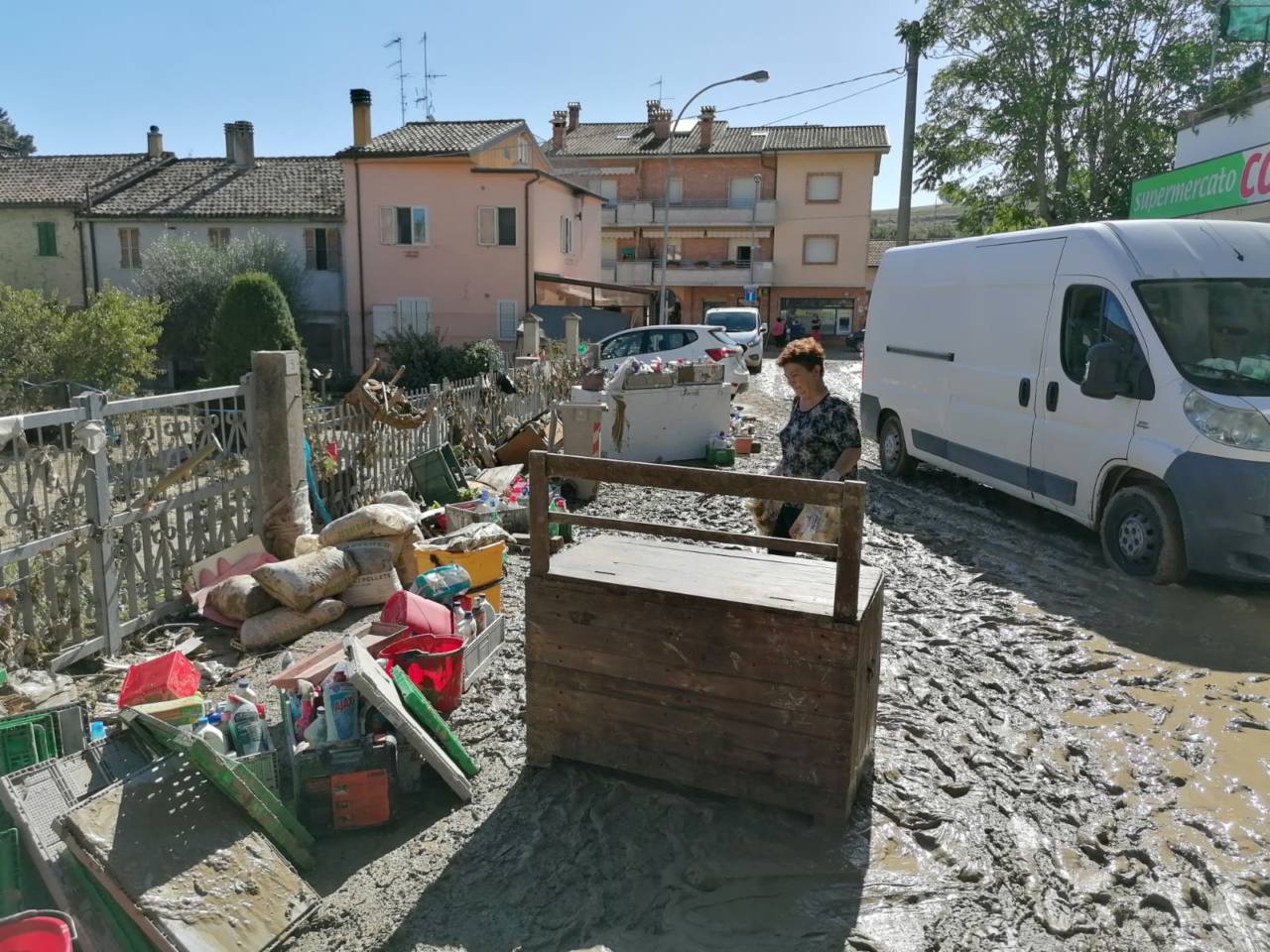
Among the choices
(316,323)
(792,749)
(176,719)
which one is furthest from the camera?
(316,323)

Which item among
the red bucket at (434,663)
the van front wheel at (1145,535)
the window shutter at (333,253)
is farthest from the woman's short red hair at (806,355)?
the window shutter at (333,253)

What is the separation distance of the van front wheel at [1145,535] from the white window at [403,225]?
26575 millimetres

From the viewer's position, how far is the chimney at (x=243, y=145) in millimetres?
34453

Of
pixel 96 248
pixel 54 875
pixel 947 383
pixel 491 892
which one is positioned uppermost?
pixel 96 248

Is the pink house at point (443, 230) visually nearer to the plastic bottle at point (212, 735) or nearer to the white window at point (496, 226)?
the white window at point (496, 226)

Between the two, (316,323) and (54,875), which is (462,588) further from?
(316,323)

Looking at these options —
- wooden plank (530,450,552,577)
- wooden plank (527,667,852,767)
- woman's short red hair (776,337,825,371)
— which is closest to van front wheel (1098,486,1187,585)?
woman's short red hair (776,337,825,371)

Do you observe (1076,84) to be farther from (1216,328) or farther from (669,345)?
(1216,328)

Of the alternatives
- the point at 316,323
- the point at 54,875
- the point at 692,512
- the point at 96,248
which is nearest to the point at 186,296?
the point at 316,323

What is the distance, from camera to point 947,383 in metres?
9.76

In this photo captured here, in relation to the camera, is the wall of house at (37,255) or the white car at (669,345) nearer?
the white car at (669,345)

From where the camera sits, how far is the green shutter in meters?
33.0

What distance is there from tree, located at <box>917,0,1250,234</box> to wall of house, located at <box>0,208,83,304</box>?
96.9ft

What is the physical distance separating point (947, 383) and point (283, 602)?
704cm
